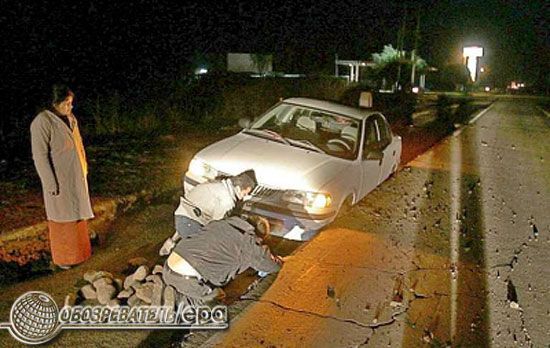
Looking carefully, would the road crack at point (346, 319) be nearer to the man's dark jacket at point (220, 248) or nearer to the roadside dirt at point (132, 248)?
the roadside dirt at point (132, 248)

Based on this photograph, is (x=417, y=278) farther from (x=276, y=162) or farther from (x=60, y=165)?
(x=60, y=165)

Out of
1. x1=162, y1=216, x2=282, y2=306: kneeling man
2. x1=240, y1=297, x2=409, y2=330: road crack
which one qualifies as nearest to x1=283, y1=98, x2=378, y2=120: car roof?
x1=240, y1=297, x2=409, y2=330: road crack

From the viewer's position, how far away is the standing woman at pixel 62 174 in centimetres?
459

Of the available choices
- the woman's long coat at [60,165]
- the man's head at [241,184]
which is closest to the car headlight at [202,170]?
the woman's long coat at [60,165]

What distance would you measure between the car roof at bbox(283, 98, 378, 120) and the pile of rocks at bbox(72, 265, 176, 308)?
12.3 feet

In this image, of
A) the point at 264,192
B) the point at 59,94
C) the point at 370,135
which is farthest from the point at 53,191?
the point at 370,135

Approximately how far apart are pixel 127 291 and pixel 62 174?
1.24 metres

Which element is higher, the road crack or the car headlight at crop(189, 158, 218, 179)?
the car headlight at crop(189, 158, 218, 179)

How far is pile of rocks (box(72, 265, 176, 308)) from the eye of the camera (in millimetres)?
4250

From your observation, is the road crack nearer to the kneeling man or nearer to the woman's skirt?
the kneeling man

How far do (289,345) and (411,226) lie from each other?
3416 mm

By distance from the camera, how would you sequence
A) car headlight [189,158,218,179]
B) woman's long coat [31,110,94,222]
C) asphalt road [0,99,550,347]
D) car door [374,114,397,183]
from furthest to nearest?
car door [374,114,397,183], car headlight [189,158,218,179], woman's long coat [31,110,94,222], asphalt road [0,99,550,347]

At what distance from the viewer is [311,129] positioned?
7.23 meters

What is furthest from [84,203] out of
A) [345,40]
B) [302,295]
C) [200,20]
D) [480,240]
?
[345,40]
